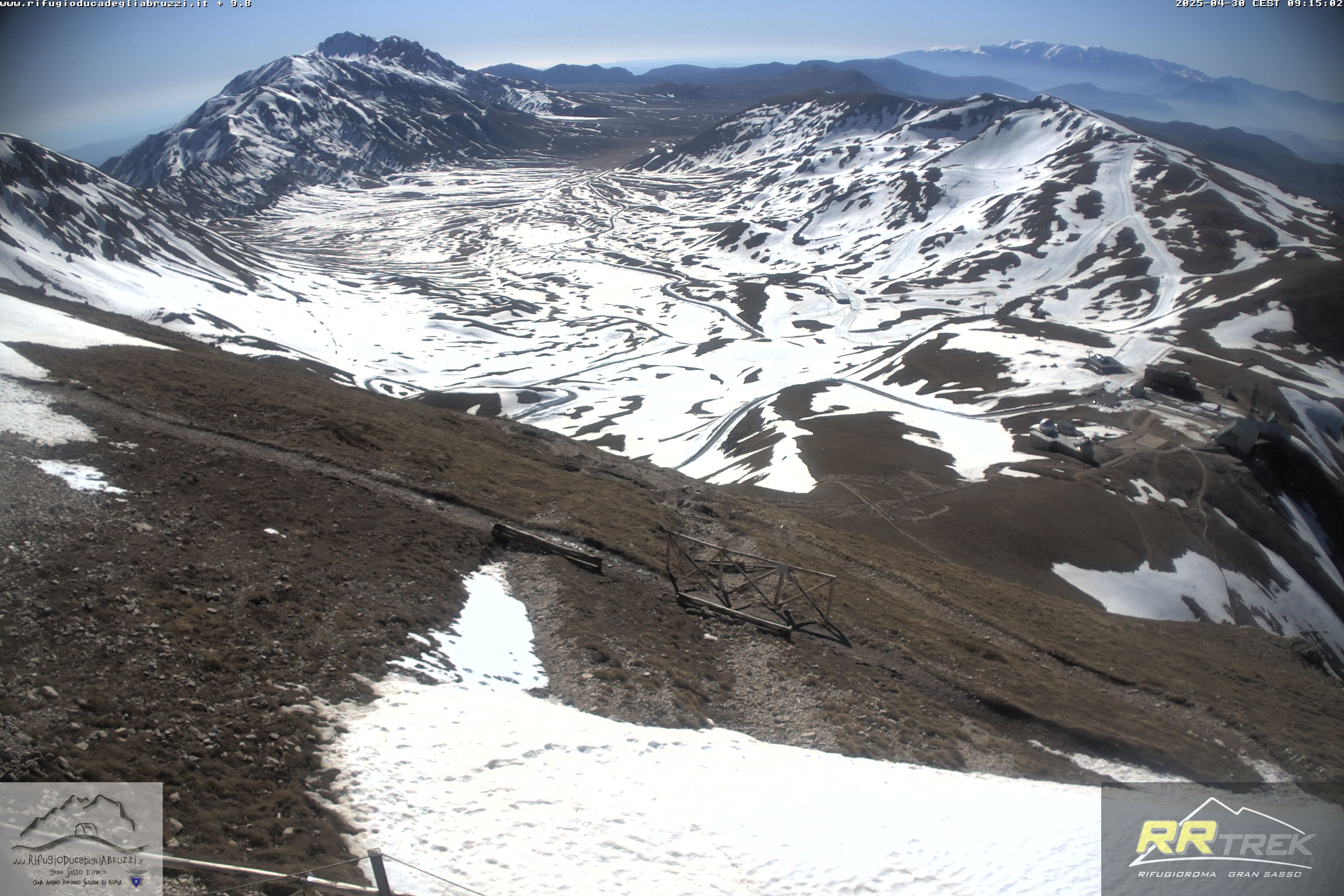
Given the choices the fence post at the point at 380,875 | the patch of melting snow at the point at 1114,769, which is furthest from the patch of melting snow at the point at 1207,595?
the fence post at the point at 380,875

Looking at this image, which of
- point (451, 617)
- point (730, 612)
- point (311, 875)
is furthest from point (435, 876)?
point (730, 612)

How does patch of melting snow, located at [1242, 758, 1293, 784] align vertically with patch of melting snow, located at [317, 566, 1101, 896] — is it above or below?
below

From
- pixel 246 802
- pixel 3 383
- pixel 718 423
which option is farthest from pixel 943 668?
pixel 718 423

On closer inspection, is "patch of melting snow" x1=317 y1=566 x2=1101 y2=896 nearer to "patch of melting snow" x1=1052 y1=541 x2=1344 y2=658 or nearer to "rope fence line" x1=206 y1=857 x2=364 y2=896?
"rope fence line" x1=206 y1=857 x2=364 y2=896

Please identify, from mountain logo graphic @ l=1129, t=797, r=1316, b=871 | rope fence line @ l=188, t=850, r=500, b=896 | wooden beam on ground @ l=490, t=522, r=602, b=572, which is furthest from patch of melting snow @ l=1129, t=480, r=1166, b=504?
rope fence line @ l=188, t=850, r=500, b=896

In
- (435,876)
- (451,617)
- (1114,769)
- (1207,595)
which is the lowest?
(1207,595)

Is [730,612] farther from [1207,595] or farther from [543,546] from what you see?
[1207,595]
